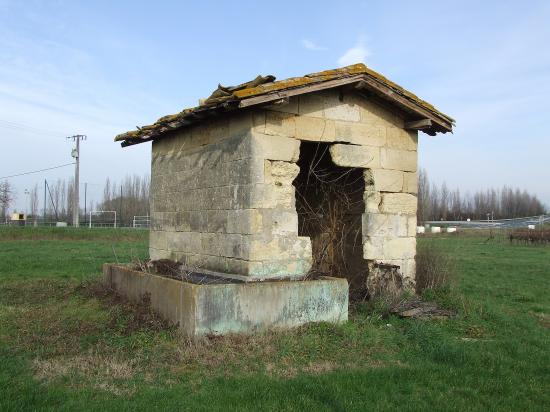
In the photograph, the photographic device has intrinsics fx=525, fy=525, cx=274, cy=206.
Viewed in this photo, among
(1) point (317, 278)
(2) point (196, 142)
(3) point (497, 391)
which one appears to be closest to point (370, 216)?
(1) point (317, 278)

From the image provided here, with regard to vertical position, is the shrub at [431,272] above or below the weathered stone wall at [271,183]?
below

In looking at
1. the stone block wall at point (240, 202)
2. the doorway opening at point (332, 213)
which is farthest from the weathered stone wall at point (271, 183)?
the doorway opening at point (332, 213)

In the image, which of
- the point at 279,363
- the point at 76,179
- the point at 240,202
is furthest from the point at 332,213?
the point at 76,179

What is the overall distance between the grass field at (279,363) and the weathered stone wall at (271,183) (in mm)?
1169

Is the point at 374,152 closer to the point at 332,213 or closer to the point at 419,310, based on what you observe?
the point at 332,213

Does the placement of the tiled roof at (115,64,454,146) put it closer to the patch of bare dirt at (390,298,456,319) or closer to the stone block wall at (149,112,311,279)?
the stone block wall at (149,112,311,279)

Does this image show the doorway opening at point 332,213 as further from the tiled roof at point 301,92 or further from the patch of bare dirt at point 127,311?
the patch of bare dirt at point 127,311

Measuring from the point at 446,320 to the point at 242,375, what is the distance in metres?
3.88

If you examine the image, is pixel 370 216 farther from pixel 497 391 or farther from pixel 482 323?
pixel 497 391

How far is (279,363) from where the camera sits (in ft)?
18.8

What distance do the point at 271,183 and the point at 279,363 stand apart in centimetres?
262

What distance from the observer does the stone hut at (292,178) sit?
7.29 metres

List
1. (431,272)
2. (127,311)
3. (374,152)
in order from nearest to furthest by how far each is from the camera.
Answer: (127,311) < (374,152) < (431,272)

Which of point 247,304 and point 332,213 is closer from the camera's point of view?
point 247,304
